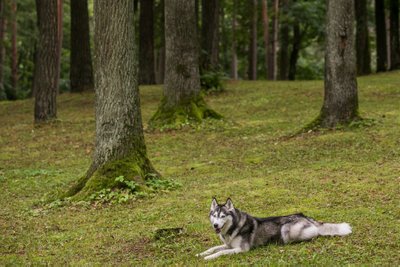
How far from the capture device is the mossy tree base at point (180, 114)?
2027cm

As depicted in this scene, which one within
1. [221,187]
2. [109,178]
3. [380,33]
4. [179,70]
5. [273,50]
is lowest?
[221,187]

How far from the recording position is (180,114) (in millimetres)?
20438

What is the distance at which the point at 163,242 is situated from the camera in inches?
357

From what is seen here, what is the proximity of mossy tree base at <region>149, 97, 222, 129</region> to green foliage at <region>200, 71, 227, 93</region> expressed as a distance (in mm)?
5652

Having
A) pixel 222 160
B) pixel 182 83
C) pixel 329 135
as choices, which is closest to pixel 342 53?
pixel 329 135

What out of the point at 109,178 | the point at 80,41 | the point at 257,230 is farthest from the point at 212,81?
the point at 257,230

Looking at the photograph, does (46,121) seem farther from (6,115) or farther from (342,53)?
(342,53)

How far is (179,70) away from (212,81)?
6450 millimetres

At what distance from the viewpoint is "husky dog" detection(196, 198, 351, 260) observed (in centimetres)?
812

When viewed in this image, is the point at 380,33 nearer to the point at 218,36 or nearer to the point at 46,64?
the point at 218,36

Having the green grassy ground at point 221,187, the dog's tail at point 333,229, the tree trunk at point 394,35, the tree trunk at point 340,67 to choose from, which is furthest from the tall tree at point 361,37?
the dog's tail at point 333,229

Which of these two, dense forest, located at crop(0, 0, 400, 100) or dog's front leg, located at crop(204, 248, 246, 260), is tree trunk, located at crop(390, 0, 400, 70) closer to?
dense forest, located at crop(0, 0, 400, 100)

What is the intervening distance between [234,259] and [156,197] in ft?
14.6

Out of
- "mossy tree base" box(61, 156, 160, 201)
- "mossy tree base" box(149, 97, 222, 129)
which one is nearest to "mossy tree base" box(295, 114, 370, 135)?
A: "mossy tree base" box(149, 97, 222, 129)
